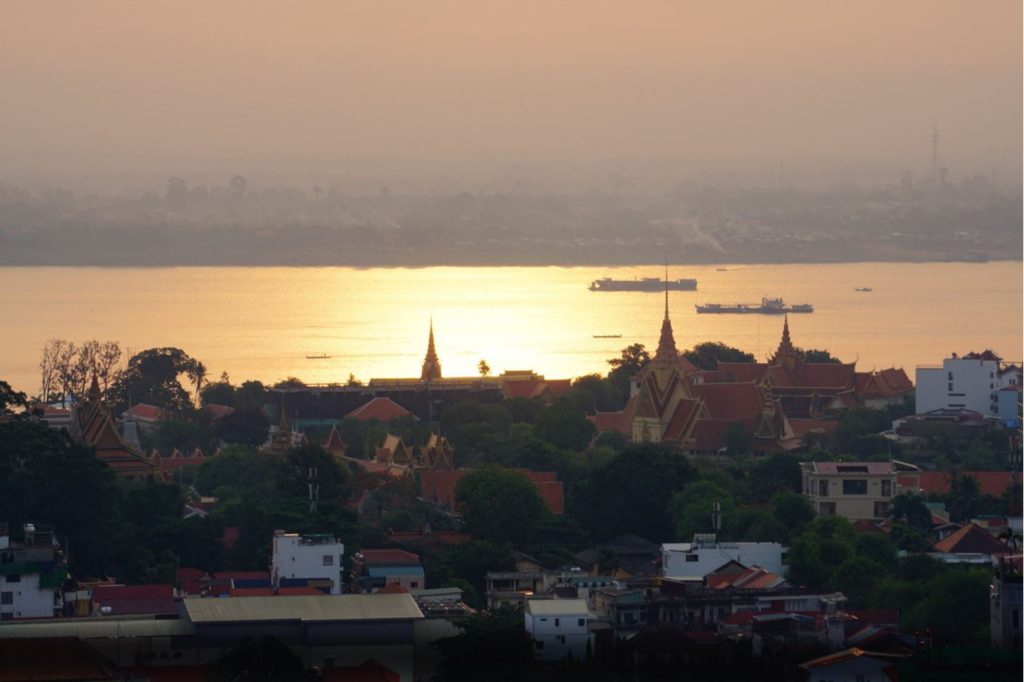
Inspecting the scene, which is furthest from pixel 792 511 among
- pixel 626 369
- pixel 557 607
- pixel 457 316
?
pixel 457 316

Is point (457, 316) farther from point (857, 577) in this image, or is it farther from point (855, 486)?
point (857, 577)

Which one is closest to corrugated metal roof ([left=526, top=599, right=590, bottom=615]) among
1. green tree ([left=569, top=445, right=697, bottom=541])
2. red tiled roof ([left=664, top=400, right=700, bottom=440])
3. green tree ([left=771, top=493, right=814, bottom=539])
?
green tree ([left=771, top=493, right=814, bottom=539])

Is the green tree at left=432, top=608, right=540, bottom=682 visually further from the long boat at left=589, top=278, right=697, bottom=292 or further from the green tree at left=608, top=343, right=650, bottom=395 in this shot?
the long boat at left=589, top=278, right=697, bottom=292

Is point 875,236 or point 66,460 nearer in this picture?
point 66,460

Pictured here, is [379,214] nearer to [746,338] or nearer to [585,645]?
[746,338]

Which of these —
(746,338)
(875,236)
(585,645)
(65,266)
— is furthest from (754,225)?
(585,645)

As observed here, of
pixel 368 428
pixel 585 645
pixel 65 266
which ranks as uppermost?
pixel 65 266
